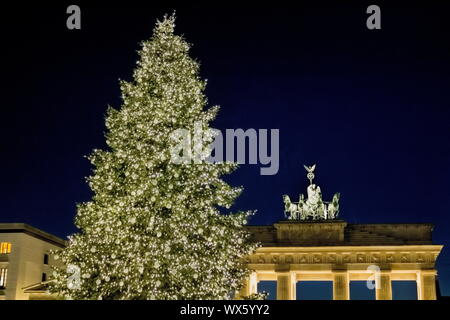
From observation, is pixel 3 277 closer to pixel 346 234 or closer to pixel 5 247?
pixel 5 247

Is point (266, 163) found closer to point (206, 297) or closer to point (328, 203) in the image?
point (206, 297)

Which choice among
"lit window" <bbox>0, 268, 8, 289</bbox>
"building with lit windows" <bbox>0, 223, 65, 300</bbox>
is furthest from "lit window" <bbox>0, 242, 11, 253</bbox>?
"lit window" <bbox>0, 268, 8, 289</bbox>

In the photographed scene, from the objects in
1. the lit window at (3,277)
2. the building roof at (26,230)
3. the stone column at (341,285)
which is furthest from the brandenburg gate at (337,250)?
the lit window at (3,277)

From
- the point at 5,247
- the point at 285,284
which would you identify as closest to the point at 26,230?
the point at 5,247

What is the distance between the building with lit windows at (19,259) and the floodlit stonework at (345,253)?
63.9 feet

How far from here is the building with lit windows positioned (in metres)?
49.2

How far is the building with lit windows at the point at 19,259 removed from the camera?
4922 cm

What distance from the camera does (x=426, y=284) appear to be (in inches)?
1778

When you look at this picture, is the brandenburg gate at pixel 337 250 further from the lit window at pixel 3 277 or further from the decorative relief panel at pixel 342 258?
the lit window at pixel 3 277

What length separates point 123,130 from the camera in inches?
834

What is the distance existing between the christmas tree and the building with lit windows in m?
30.9

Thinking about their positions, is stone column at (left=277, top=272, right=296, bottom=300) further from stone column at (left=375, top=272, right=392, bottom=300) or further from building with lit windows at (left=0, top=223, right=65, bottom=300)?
building with lit windows at (left=0, top=223, right=65, bottom=300)
